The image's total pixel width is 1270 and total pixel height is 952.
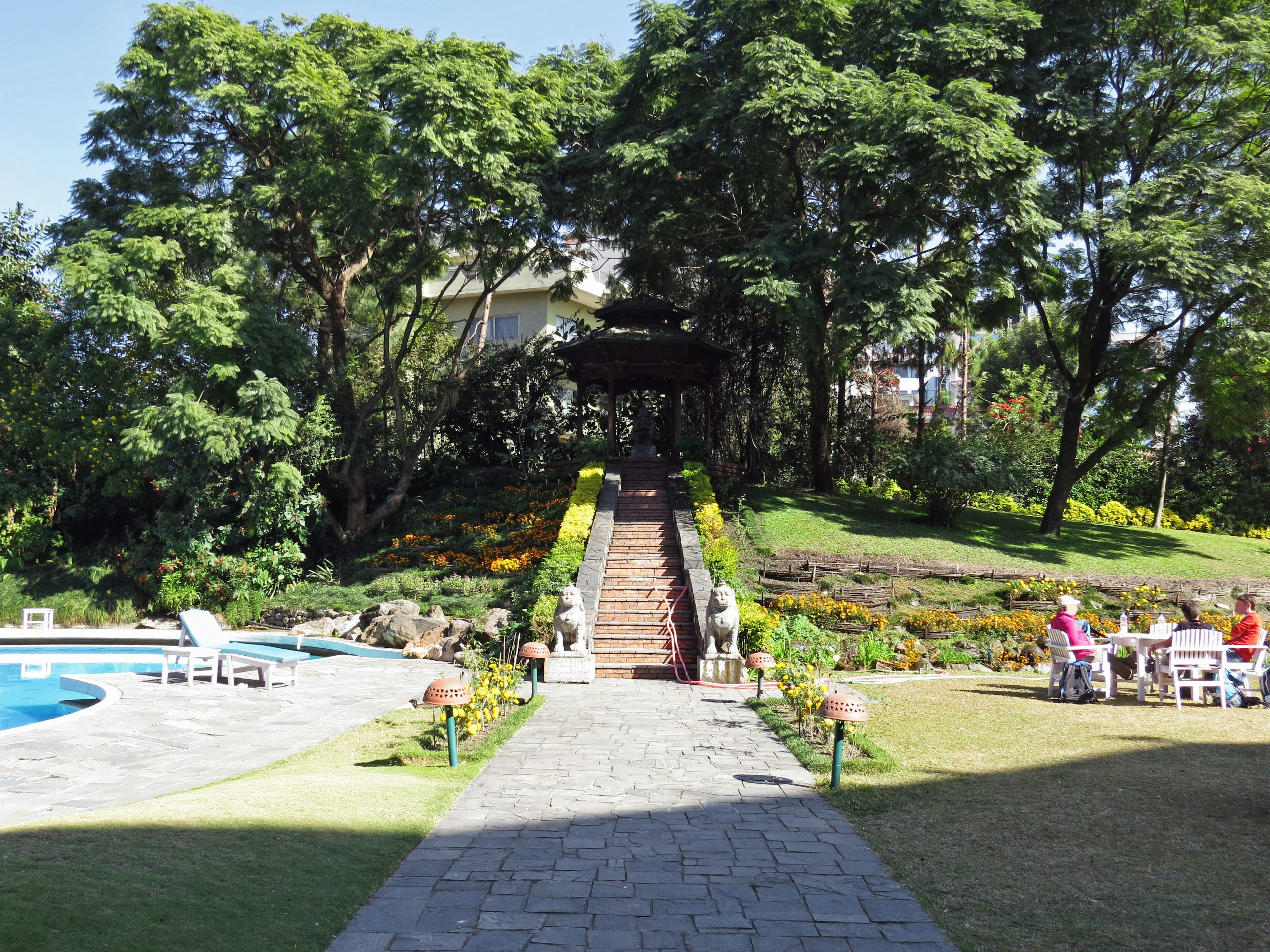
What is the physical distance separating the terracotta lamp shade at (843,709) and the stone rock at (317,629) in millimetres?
11536

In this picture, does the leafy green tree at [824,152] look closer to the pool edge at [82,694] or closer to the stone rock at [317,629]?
the stone rock at [317,629]

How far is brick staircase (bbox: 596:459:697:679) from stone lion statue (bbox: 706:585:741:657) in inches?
32.0

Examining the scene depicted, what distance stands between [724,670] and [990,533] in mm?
→ 10348

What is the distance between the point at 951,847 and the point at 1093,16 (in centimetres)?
1908

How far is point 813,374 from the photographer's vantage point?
864 inches

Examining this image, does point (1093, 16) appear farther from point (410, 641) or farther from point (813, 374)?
point (410, 641)

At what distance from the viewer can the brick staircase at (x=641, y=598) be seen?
514 inches

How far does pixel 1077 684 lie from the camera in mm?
10164

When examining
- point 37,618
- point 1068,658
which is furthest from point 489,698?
point 37,618

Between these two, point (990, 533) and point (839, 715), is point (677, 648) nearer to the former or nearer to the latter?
point (839, 715)

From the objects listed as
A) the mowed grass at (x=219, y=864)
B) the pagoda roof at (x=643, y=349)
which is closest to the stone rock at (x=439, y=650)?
the mowed grass at (x=219, y=864)

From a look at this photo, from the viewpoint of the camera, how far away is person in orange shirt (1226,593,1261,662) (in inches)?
396

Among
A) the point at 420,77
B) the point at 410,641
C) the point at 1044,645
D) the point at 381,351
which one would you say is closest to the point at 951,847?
the point at 1044,645

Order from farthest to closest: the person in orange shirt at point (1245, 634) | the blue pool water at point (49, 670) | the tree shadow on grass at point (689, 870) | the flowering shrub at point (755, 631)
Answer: the flowering shrub at point (755, 631) < the blue pool water at point (49, 670) < the person in orange shirt at point (1245, 634) < the tree shadow on grass at point (689, 870)
